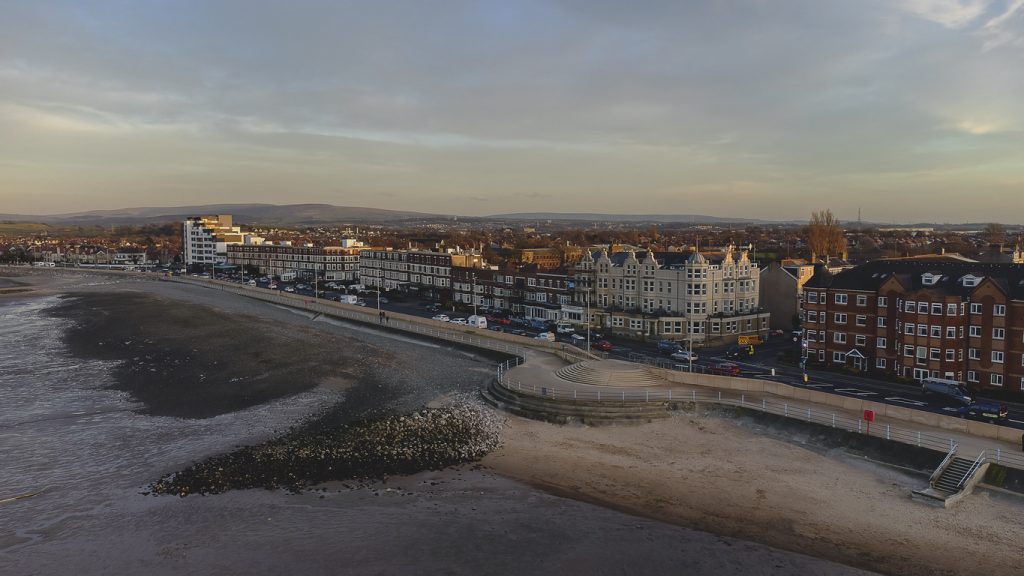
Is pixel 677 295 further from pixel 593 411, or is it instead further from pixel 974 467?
pixel 974 467

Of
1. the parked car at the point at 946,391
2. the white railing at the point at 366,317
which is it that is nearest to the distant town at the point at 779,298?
the parked car at the point at 946,391

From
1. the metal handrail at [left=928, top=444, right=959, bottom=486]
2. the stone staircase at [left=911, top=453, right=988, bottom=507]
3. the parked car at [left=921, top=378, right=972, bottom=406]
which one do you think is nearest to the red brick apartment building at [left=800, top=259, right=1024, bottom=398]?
the parked car at [left=921, top=378, right=972, bottom=406]

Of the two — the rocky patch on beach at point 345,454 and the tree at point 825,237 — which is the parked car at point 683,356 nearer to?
the rocky patch on beach at point 345,454

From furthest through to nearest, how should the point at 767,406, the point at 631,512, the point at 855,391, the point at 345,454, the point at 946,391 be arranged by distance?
the point at 855,391 < the point at 946,391 < the point at 767,406 < the point at 345,454 < the point at 631,512

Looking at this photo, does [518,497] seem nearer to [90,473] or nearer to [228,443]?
[228,443]

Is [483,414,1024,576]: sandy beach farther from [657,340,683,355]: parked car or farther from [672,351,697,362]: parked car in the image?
[657,340,683,355]: parked car

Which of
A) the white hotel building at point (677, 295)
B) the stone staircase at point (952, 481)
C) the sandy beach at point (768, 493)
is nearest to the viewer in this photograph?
the sandy beach at point (768, 493)

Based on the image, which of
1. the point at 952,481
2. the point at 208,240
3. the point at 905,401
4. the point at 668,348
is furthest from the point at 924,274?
the point at 208,240
